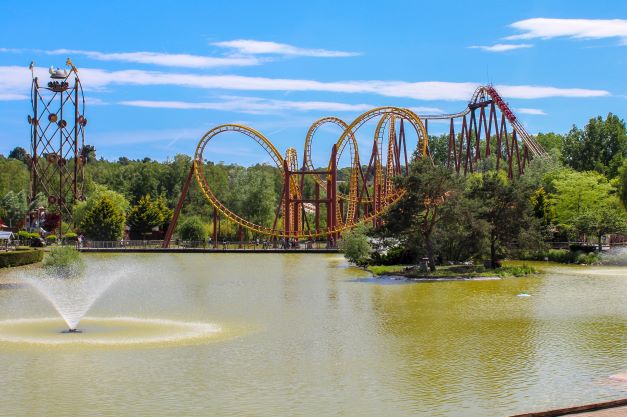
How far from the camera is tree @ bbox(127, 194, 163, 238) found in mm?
95188

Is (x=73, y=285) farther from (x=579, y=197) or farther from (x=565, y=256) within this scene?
(x=579, y=197)

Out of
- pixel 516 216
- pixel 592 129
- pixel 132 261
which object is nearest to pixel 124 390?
pixel 516 216

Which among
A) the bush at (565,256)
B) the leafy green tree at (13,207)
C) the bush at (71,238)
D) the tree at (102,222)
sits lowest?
the bush at (565,256)

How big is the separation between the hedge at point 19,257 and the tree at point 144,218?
39519 millimetres

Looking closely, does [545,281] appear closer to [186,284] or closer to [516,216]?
[516,216]

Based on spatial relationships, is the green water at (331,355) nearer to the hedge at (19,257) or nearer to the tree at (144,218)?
the hedge at (19,257)

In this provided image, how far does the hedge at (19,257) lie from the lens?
49.8 m

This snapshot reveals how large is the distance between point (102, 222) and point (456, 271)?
1939 inches

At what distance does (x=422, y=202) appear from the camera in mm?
46594

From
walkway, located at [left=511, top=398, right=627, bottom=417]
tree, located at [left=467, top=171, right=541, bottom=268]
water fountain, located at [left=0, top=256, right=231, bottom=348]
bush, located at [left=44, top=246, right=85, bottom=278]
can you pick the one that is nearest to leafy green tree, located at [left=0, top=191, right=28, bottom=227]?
bush, located at [left=44, top=246, right=85, bottom=278]

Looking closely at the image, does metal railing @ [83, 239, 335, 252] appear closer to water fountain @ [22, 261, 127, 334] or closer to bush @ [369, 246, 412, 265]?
bush @ [369, 246, 412, 265]

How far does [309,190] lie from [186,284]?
91.4 m

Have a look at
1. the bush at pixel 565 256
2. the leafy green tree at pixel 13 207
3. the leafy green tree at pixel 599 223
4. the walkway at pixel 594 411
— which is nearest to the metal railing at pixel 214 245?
the bush at pixel 565 256

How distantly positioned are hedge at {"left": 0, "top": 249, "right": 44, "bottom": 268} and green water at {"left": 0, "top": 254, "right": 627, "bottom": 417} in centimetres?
1162
